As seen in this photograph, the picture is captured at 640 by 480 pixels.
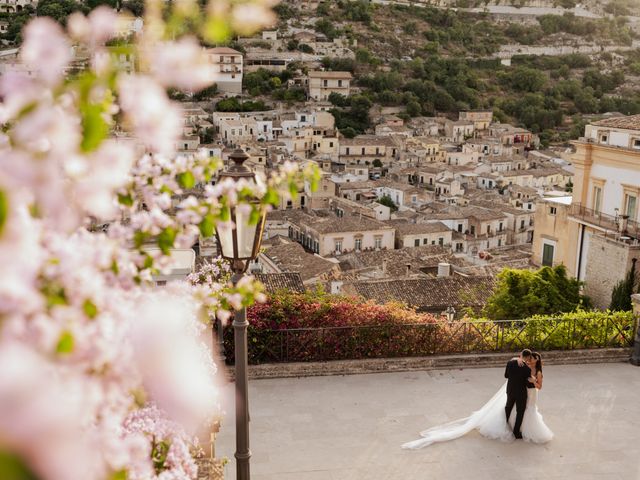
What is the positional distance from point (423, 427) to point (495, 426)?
0.66 metres

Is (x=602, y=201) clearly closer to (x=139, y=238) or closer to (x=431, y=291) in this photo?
(x=431, y=291)

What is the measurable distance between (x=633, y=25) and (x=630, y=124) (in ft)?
413

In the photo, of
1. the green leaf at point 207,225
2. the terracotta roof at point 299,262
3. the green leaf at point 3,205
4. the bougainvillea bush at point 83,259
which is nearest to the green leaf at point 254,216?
the green leaf at point 207,225

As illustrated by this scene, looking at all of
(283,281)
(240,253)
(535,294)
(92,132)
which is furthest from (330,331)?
(283,281)

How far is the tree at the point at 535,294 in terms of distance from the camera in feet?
50.8

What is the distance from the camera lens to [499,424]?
21.4 ft

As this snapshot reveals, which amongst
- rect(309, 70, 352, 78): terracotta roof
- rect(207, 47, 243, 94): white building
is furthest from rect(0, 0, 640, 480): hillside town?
rect(207, 47, 243, 94): white building

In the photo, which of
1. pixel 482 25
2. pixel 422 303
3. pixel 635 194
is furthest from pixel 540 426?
pixel 482 25

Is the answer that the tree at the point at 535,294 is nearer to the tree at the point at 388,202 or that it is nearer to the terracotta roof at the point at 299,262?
the terracotta roof at the point at 299,262

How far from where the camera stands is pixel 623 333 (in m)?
8.72

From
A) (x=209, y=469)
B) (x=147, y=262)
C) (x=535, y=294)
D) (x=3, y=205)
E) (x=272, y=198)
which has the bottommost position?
(x=535, y=294)

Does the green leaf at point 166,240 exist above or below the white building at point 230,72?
above

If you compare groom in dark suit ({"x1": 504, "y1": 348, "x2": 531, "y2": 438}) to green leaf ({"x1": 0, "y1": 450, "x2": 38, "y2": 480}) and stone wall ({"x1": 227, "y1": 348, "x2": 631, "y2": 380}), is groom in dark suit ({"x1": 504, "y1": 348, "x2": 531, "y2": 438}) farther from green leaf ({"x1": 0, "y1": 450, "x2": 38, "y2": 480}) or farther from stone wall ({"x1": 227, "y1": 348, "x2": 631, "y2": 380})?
green leaf ({"x1": 0, "y1": 450, "x2": 38, "y2": 480})

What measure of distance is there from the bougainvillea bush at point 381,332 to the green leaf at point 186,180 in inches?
210
